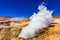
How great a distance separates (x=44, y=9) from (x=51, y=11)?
19 centimetres

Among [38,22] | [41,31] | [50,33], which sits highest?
[38,22]

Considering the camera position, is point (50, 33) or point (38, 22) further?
point (38, 22)

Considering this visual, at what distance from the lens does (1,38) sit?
5.80m

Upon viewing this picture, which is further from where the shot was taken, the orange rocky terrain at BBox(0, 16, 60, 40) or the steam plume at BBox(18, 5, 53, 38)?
the steam plume at BBox(18, 5, 53, 38)

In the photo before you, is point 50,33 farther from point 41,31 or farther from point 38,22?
point 38,22

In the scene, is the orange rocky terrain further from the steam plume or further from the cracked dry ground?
the steam plume

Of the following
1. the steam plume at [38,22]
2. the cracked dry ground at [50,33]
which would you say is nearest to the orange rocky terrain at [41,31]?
the cracked dry ground at [50,33]

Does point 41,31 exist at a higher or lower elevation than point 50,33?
higher

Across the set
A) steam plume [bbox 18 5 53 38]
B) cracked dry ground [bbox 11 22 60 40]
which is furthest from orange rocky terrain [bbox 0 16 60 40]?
steam plume [bbox 18 5 53 38]

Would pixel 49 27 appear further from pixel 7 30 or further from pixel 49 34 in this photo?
pixel 7 30

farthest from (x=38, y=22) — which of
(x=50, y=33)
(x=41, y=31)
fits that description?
(x=50, y=33)

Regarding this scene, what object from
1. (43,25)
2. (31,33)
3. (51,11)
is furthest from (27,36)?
(51,11)

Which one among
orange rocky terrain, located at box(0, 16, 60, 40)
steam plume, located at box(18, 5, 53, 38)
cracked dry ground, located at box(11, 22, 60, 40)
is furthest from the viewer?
steam plume, located at box(18, 5, 53, 38)

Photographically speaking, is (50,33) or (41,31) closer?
(50,33)
